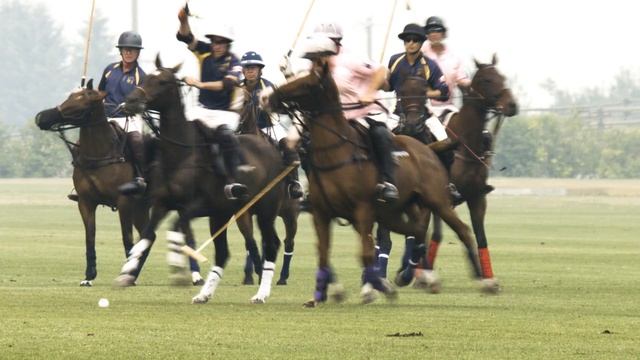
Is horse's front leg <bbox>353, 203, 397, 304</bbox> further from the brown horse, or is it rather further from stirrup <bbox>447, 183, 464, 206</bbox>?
the brown horse

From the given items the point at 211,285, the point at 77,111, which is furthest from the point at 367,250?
the point at 77,111

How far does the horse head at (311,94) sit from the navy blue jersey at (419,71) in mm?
2533

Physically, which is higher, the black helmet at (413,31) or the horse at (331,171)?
the black helmet at (413,31)

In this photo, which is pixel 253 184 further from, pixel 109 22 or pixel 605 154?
pixel 109 22

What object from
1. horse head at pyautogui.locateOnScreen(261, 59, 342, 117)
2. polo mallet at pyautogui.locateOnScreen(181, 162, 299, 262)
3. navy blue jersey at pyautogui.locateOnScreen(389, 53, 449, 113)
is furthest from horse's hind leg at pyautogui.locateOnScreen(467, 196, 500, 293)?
horse head at pyautogui.locateOnScreen(261, 59, 342, 117)

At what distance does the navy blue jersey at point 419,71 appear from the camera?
66.5 ft

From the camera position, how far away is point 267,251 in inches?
768

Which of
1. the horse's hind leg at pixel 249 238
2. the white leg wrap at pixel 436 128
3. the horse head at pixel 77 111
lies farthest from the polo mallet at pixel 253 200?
the horse head at pixel 77 111

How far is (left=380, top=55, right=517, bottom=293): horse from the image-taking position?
20719mm

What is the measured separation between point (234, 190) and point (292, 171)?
5.26ft

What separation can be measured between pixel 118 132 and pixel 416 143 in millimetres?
4660

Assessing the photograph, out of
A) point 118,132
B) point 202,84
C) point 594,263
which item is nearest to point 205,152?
point 202,84

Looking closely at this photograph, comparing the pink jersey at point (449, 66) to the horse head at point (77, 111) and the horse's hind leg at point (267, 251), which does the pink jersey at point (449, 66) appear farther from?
the horse head at point (77, 111)

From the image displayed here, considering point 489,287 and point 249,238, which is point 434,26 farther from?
point 489,287
